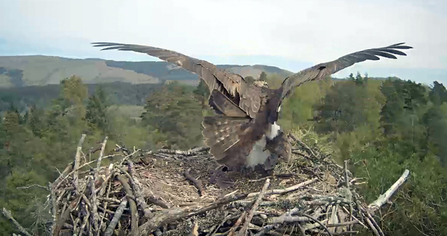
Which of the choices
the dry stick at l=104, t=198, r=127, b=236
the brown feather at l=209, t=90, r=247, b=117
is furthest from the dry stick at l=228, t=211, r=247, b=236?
the brown feather at l=209, t=90, r=247, b=117

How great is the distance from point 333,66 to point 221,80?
1.29 m

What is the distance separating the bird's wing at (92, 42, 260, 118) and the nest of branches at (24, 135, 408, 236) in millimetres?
770

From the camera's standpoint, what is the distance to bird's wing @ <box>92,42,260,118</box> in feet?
15.3

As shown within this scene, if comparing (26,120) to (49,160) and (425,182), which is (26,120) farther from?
(425,182)

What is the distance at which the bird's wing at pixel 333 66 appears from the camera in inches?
193

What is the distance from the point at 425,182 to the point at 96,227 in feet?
20.5

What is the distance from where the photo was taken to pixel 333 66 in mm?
5297

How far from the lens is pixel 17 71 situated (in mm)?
44719

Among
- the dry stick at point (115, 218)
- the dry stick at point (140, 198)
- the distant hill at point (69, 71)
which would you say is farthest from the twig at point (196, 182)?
the distant hill at point (69, 71)

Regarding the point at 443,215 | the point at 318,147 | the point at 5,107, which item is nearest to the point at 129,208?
the point at 318,147

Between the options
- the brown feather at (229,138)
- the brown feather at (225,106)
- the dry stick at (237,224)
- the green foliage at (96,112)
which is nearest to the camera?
the dry stick at (237,224)

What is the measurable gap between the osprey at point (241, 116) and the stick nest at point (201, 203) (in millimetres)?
376

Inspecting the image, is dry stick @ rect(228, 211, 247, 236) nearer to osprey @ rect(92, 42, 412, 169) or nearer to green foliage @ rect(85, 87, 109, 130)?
osprey @ rect(92, 42, 412, 169)

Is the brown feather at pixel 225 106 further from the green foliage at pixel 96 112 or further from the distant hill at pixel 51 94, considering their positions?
the distant hill at pixel 51 94
